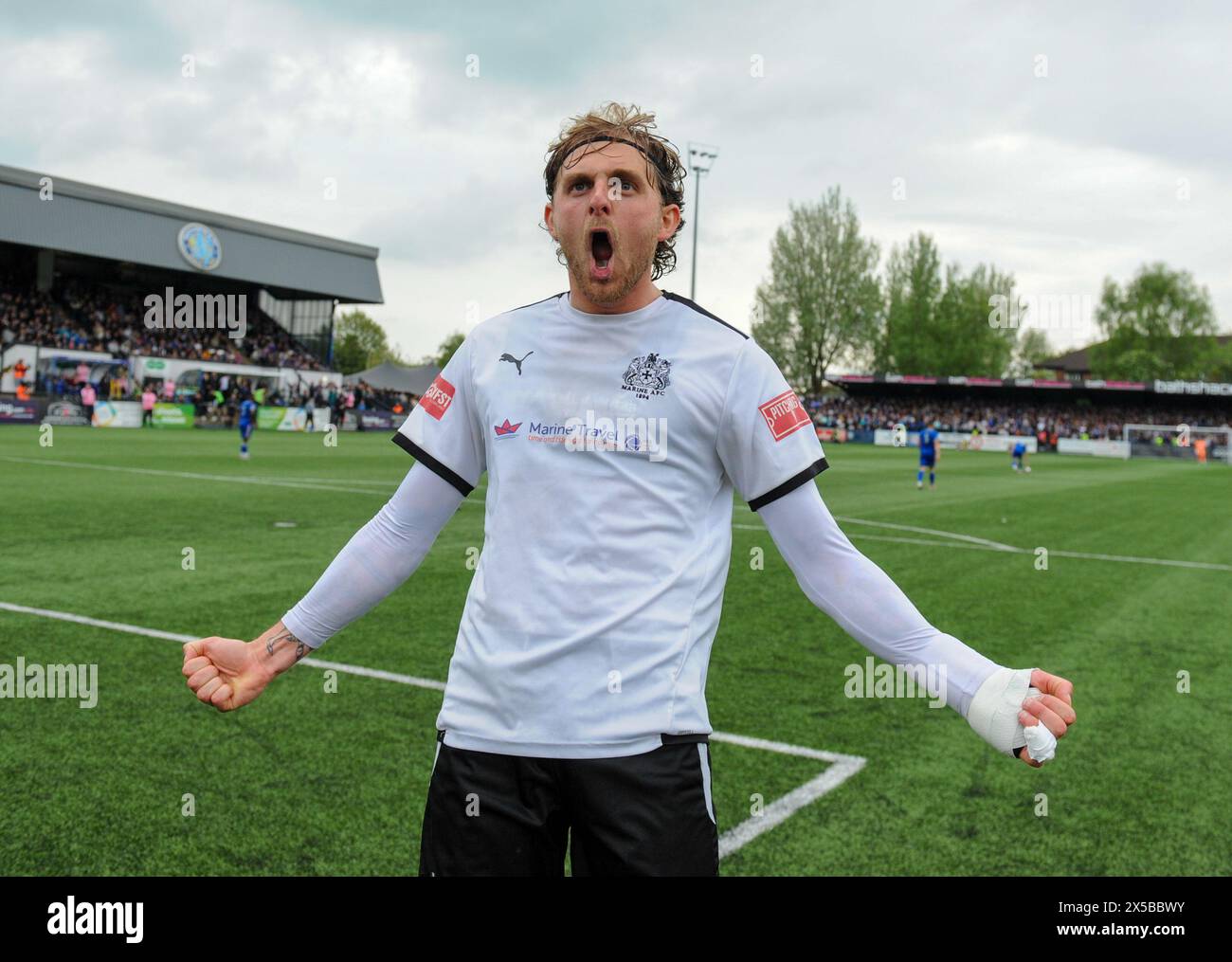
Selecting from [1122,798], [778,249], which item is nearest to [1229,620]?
[1122,798]

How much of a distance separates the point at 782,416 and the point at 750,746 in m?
3.53

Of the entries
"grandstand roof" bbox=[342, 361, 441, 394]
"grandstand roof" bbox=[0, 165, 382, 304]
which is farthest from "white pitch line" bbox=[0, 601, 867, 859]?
"grandstand roof" bbox=[342, 361, 441, 394]

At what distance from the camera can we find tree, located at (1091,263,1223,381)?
85625mm

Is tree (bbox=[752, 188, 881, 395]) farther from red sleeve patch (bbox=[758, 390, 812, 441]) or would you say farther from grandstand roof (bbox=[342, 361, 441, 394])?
red sleeve patch (bbox=[758, 390, 812, 441])

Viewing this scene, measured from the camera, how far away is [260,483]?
1916 centimetres

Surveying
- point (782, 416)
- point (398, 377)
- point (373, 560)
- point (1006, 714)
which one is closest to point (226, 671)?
point (373, 560)

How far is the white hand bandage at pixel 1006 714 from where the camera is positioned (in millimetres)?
2109

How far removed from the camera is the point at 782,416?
2348 mm

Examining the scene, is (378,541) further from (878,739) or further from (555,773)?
(878,739)

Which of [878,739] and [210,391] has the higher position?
[210,391]

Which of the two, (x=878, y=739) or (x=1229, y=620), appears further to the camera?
(x=1229, y=620)

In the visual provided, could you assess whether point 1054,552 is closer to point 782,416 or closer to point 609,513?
point 782,416
